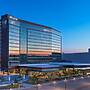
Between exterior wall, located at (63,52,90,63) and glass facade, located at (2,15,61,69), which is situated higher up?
glass facade, located at (2,15,61,69)

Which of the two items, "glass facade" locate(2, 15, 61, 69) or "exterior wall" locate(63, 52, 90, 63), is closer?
"glass facade" locate(2, 15, 61, 69)

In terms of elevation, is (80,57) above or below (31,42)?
below

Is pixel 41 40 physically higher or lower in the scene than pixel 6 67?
higher

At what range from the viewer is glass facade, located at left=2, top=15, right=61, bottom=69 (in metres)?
89.6

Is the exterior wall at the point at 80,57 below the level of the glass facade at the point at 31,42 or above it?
below

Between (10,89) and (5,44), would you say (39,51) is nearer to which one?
(5,44)

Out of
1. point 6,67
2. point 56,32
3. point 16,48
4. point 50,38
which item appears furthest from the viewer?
point 56,32

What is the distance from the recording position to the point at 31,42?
107438 millimetres

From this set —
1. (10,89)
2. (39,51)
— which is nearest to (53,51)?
(39,51)

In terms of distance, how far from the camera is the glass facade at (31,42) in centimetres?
8956

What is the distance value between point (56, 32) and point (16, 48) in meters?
45.6

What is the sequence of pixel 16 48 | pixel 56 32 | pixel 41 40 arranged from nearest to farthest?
pixel 16 48
pixel 41 40
pixel 56 32

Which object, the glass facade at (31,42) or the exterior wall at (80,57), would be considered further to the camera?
the exterior wall at (80,57)

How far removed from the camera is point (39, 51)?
11381cm
